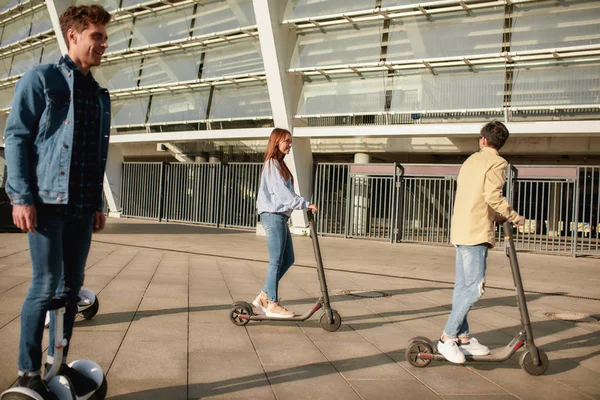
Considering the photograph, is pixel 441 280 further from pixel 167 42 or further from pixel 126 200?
pixel 126 200

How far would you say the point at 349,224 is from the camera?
19984 mm

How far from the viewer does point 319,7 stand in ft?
62.5

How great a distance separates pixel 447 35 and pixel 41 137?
16.5m

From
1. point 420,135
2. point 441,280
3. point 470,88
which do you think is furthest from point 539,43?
point 441,280

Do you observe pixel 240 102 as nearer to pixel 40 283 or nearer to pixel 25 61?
pixel 25 61

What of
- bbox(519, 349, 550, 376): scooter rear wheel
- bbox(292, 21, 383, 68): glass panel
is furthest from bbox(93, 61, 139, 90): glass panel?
bbox(519, 349, 550, 376): scooter rear wheel

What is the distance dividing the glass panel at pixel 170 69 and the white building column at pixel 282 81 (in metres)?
4.32

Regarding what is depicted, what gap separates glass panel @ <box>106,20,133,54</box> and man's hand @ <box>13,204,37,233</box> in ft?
78.3

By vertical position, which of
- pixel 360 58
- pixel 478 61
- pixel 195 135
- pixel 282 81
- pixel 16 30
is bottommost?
pixel 195 135

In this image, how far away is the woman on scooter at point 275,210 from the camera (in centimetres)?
525

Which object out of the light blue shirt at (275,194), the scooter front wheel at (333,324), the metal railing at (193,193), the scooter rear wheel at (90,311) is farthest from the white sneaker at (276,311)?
the metal railing at (193,193)

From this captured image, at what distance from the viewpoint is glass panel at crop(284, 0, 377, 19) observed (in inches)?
739

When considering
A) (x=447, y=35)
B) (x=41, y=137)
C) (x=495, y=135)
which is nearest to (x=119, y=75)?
(x=447, y=35)

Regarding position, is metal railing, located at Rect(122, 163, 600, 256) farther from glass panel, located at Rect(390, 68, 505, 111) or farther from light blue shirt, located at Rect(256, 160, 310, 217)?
light blue shirt, located at Rect(256, 160, 310, 217)
